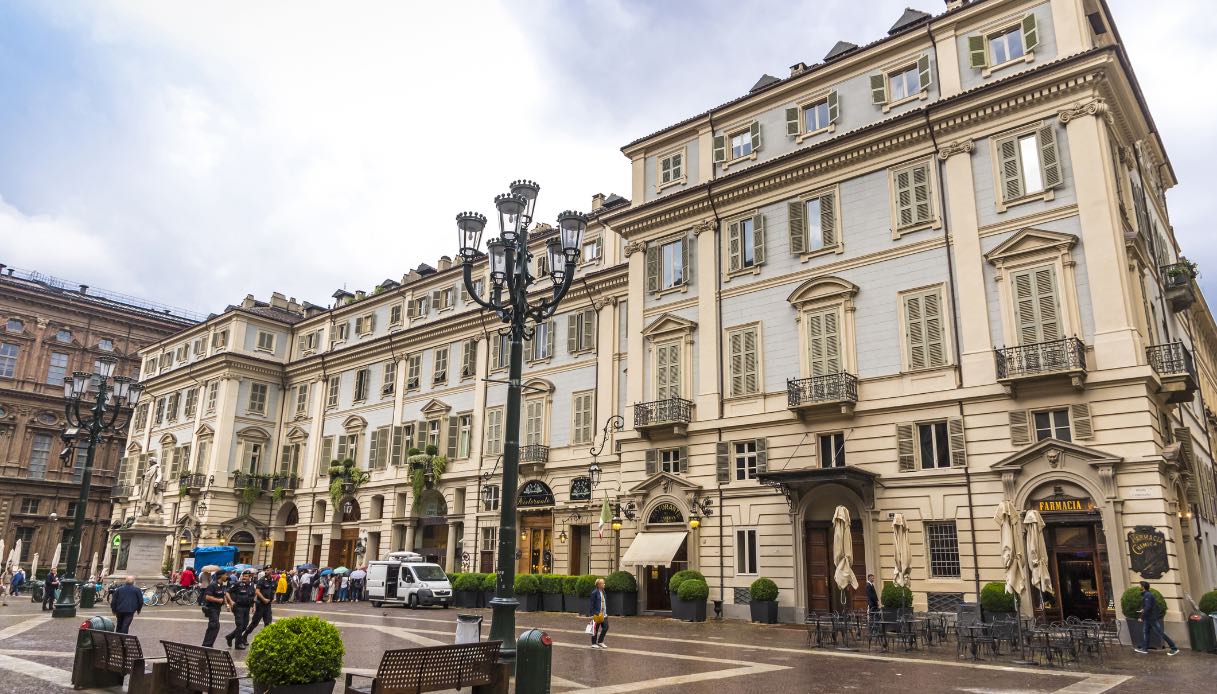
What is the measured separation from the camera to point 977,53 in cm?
2486

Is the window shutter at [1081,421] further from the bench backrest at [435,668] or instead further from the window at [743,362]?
the bench backrest at [435,668]

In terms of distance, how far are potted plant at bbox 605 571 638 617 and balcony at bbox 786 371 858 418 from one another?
8074mm

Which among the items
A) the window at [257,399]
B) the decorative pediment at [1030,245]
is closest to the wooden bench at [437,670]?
the decorative pediment at [1030,245]

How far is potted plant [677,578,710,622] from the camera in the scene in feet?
84.5

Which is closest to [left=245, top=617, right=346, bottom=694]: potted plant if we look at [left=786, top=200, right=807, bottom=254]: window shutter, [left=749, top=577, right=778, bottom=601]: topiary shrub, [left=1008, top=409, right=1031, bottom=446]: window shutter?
[left=749, top=577, right=778, bottom=601]: topiary shrub

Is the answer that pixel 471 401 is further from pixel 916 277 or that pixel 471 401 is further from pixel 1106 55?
pixel 1106 55

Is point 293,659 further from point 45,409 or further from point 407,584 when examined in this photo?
point 45,409

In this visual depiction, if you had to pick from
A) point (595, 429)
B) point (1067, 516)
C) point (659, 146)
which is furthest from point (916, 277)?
point (595, 429)

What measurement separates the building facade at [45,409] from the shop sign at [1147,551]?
200 feet

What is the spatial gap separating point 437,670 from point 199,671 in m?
2.81

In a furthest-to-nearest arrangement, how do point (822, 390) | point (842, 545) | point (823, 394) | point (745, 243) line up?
point (745, 243), point (822, 390), point (823, 394), point (842, 545)

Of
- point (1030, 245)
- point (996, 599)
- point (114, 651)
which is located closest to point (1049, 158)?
point (1030, 245)

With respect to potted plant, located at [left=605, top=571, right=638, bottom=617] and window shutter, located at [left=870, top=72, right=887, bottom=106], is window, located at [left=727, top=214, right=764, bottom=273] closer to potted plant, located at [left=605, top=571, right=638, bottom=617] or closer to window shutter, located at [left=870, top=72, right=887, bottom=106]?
window shutter, located at [left=870, top=72, right=887, bottom=106]

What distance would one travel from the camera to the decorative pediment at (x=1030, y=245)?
72.8ft
